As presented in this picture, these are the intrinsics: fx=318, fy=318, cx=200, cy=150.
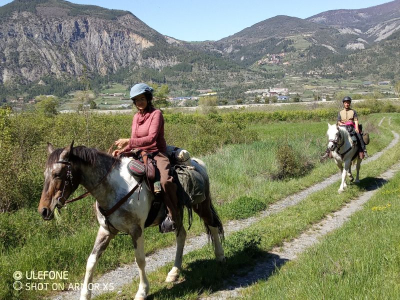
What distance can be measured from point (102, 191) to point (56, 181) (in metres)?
0.68

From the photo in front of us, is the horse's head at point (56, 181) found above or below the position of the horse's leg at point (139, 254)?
above

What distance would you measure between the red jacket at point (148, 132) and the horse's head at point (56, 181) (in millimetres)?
1092

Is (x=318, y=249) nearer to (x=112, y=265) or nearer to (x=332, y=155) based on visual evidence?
(x=112, y=265)

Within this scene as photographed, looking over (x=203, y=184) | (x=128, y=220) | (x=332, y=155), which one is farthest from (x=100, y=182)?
(x=332, y=155)

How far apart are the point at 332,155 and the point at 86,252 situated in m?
9.18

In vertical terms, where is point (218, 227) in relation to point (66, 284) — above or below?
above

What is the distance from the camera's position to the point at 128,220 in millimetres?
4434

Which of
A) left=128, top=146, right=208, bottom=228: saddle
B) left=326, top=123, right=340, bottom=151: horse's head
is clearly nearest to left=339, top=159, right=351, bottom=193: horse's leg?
left=326, top=123, right=340, bottom=151: horse's head

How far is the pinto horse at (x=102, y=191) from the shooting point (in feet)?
12.6

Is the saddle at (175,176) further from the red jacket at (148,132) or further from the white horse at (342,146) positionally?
the white horse at (342,146)

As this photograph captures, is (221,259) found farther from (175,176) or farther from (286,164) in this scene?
(286,164)

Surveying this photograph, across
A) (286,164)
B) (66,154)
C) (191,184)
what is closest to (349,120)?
(286,164)

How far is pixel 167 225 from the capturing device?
4777mm

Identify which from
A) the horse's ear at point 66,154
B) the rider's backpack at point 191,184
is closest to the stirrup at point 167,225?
the rider's backpack at point 191,184
